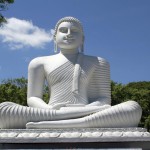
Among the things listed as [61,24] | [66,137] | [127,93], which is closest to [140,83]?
[127,93]

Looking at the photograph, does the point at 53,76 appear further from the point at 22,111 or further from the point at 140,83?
the point at 140,83

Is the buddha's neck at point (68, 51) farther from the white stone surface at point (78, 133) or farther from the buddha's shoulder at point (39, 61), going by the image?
the white stone surface at point (78, 133)

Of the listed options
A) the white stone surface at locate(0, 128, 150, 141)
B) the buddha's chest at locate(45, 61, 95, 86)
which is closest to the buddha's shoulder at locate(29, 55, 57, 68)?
the buddha's chest at locate(45, 61, 95, 86)

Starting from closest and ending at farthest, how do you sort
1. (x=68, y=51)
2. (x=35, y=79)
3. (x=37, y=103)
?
(x=37, y=103)
(x=35, y=79)
(x=68, y=51)

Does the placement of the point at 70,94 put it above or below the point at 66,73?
below

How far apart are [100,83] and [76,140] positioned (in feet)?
7.89

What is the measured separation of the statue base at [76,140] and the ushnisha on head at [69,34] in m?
2.69

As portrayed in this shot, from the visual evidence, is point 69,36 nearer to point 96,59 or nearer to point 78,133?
point 96,59

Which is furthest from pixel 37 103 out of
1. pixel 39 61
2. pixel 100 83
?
pixel 100 83

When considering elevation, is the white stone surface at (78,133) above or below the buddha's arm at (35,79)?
below

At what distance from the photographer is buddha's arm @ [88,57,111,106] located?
9.38m

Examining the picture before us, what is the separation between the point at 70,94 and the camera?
9.16m

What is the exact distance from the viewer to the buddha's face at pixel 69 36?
9625 millimetres

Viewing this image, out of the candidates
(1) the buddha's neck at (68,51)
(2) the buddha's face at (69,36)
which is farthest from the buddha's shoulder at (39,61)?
(2) the buddha's face at (69,36)
